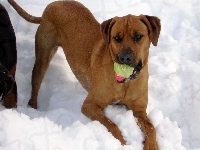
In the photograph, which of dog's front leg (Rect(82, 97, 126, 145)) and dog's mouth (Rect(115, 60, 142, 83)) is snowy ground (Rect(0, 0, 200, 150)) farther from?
dog's mouth (Rect(115, 60, 142, 83))

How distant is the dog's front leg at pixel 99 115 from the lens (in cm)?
387

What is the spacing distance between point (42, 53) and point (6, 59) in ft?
2.93

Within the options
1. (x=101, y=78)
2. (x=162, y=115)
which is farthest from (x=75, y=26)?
(x=162, y=115)

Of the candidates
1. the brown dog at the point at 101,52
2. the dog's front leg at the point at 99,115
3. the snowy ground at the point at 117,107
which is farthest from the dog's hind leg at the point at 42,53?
the dog's front leg at the point at 99,115

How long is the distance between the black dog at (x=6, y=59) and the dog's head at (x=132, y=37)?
37.6 inches

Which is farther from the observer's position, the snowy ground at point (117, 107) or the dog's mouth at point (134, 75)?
the dog's mouth at point (134, 75)

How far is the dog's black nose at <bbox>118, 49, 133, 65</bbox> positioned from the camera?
372 centimetres

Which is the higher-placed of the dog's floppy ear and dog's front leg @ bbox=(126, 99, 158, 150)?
the dog's floppy ear

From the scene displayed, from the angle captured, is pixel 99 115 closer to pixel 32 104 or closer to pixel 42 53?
pixel 32 104

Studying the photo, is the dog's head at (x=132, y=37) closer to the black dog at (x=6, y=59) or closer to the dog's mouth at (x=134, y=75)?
the dog's mouth at (x=134, y=75)

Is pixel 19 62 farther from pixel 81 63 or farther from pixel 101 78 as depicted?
pixel 101 78

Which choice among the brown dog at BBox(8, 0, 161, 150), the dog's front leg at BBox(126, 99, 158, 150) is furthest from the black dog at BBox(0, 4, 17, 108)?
the dog's front leg at BBox(126, 99, 158, 150)

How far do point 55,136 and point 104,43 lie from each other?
1164mm

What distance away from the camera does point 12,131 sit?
346cm
